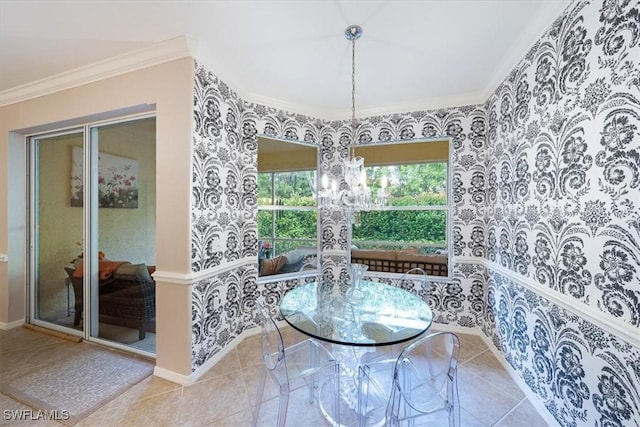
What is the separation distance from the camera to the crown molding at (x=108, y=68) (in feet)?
6.44

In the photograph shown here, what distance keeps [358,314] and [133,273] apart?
2199mm

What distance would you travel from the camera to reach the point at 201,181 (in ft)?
6.93

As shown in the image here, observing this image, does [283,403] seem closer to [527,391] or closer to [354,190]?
[354,190]

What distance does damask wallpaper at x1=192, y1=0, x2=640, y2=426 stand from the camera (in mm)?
1193

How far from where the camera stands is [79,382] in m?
1.98

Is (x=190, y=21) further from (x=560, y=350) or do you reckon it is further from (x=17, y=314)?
(x=17, y=314)

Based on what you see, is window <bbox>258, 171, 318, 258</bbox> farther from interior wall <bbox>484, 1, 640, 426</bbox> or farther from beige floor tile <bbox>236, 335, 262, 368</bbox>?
interior wall <bbox>484, 1, 640, 426</bbox>

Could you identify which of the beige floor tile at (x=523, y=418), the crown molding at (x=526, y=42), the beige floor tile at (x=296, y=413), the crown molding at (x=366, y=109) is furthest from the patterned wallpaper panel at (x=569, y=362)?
the crown molding at (x=366, y=109)

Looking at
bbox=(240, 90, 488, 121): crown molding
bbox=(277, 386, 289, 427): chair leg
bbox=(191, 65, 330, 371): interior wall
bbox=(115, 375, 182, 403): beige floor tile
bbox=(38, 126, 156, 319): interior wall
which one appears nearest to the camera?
bbox=(277, 386, 289, 427): chair leg

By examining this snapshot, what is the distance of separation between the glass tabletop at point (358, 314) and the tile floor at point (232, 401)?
653 millimetres

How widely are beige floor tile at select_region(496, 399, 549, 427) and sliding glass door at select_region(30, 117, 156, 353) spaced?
9.12 ft

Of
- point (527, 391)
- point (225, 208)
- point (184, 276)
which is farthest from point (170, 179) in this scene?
point (527, 391)

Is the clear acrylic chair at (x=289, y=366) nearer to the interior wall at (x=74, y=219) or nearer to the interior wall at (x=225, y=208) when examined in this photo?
the interior wall at (x=225, y=208)

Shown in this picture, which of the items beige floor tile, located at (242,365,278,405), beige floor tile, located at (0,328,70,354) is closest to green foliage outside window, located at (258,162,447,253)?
beige floor tile, located at (242,365,278,405)
